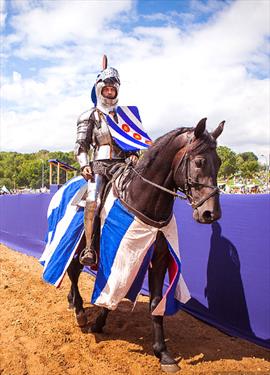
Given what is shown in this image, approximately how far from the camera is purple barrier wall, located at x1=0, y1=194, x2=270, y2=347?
4.30 meters

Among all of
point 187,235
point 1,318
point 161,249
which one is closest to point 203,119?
point 161,249

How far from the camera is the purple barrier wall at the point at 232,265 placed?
169 inches

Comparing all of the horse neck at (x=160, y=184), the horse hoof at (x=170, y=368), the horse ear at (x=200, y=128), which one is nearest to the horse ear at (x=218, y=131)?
the horse ear at (x=200, y=128)

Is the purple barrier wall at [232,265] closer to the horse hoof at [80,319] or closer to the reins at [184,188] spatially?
the reins at [184,188]

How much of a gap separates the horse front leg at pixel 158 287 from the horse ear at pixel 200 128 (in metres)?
1.08

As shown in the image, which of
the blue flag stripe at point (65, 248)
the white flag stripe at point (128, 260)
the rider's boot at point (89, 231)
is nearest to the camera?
the white flag stripe at point (128, 260)

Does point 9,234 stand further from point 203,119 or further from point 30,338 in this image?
point 203,119

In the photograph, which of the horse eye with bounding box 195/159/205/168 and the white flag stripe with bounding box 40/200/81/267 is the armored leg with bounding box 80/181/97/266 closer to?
the white flag stripe with bounding box 40/200/81/267

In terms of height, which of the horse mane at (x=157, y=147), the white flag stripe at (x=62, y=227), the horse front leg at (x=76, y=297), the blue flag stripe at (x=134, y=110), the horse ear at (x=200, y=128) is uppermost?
the blue flag stripe at (x=134, y=110)

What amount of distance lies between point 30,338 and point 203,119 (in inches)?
121

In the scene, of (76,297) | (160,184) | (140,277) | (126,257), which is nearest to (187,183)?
(160,184)

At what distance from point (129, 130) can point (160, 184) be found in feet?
3.67

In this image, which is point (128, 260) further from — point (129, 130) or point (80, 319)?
point (129, 130)

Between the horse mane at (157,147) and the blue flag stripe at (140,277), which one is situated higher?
the horse mane at (157,147)
